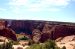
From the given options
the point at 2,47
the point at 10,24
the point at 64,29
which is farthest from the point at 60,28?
the point at 2,47

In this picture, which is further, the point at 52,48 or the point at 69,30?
the point at 69,30

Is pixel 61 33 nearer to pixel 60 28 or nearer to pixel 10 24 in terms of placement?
pixel 60 28

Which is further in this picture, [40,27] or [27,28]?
[27,28]

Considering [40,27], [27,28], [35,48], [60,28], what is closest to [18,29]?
[27,28]

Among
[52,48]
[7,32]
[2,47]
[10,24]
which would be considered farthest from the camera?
[10,24]

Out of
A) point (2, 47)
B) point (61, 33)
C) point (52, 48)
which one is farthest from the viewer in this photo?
point (61, 33)

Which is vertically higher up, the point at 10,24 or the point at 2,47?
the point at 2,47

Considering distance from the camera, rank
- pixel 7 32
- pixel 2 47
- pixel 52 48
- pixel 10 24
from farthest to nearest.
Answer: pixel 10 24 < pixel 7 32 < pixel 52 48 < pixel 2 47

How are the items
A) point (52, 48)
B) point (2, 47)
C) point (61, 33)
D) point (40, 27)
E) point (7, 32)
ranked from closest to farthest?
point (2, 47) < point (52, 48) < point (7, 32) < point (61, 33) < point (40, 27)

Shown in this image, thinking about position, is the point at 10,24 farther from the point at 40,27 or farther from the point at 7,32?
the point at 7,32
